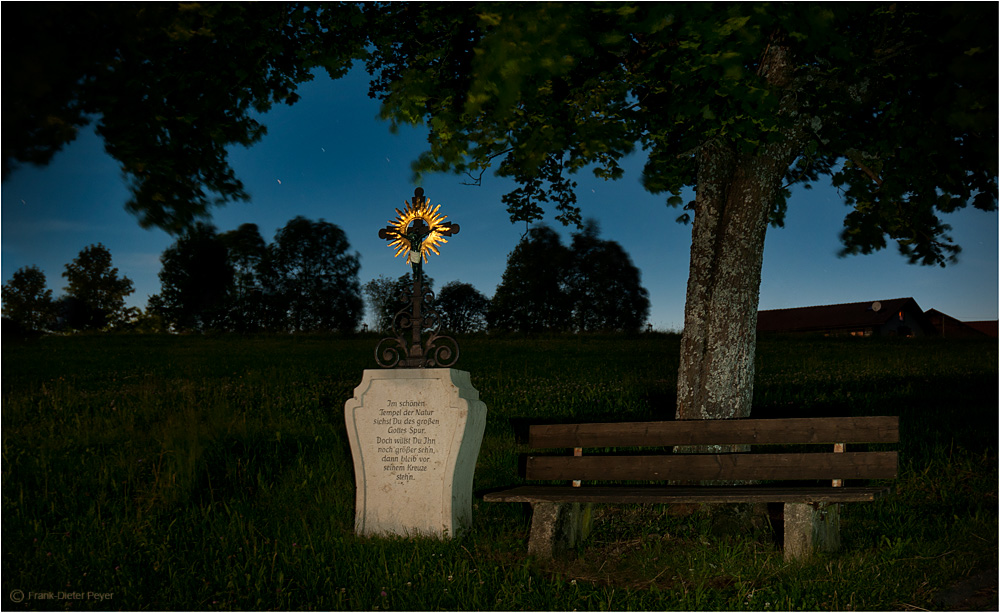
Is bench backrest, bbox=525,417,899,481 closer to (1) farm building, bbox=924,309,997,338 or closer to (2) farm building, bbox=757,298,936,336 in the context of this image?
(2) farm building, bbox=757,298,936,336

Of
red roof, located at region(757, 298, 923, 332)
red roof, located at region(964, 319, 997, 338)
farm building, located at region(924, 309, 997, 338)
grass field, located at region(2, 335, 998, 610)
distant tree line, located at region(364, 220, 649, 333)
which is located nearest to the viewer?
grass field, located at region(2, 335, 998, 610)

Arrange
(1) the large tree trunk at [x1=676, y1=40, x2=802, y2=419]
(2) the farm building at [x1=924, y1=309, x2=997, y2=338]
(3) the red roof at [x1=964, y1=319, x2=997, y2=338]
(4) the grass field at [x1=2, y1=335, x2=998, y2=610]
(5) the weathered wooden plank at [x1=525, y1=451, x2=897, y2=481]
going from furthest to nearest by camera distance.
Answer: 1. (3) the red roof at [x1=964, y1=319, x2=997, y2=338]
2. (2) the farm building at [x1=924, y1=309, x2=997, y2=338]
3. (1) the large tree trunk at [x1=676, y1=40, x2=802, y2=419]
4. (5) the weathered wooden plank at [x1=525, y1=451, x2=897, y2=481]
5. (4) the grass field at [x1=2, y1=335, x2=998, y2=610]

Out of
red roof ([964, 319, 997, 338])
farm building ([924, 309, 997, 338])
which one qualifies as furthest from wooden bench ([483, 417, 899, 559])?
red roof ([964, 319, 997, 338])

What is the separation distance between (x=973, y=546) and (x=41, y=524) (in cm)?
726

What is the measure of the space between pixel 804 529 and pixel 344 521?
11.8 feet

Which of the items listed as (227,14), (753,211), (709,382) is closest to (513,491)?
(709,382)

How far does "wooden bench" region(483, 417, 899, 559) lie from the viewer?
15.2ft

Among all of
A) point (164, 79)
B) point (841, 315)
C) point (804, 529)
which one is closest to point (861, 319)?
point (841, 315)

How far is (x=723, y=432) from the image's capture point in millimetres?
5230

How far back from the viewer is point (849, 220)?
9594 millimetres

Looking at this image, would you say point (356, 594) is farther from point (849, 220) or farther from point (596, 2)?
point (849, 220)

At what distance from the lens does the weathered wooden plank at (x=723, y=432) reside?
488 centimetres

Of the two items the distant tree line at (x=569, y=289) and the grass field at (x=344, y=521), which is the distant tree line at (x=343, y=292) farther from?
the grass field at (x=344, y=521)

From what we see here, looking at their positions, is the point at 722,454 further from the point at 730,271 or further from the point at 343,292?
the point at 343,292
